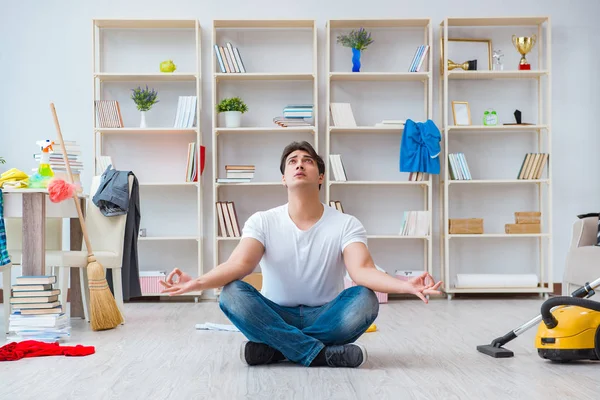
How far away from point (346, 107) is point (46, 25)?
2486mm

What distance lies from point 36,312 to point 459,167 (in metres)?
3.33

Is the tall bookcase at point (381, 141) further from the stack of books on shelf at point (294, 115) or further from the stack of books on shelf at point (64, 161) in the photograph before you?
the stack of books on shelf at point (64, 161)

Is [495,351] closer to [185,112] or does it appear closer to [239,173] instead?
[239,173]

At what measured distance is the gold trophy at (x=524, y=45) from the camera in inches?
223

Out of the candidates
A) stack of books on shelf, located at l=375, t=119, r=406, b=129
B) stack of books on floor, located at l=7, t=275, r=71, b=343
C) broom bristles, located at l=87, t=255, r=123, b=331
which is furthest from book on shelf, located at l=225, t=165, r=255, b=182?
stack of books on floor, located at l=7, t=275, r=71, b=343

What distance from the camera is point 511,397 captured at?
229 centimetres

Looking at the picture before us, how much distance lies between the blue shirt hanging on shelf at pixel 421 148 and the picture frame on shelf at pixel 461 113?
0.30m

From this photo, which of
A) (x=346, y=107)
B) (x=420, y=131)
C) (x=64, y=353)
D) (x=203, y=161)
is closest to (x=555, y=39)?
(x=420, y=131)

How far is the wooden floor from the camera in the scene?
238 cm

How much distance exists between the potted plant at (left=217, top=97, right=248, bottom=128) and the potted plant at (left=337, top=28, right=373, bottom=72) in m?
0.94

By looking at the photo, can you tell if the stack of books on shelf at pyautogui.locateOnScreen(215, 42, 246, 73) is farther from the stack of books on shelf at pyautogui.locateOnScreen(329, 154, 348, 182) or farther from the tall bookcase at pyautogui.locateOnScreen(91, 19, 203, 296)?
the stack of books on shelf at pyautogui.locateOnScreen(329, 154, 348, 182)

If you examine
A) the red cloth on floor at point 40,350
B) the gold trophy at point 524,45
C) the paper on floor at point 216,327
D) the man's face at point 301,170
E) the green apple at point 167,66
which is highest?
the gold trophy at point 524,45

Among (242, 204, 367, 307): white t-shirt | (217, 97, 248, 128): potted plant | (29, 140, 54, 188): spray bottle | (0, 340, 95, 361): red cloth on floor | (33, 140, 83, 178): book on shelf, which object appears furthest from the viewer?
(217, 97, 248, 128): potted plant

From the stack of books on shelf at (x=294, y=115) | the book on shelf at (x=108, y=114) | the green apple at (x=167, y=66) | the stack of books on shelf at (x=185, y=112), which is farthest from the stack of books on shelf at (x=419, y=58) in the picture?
the book on shelf at (x=108, y=114)
